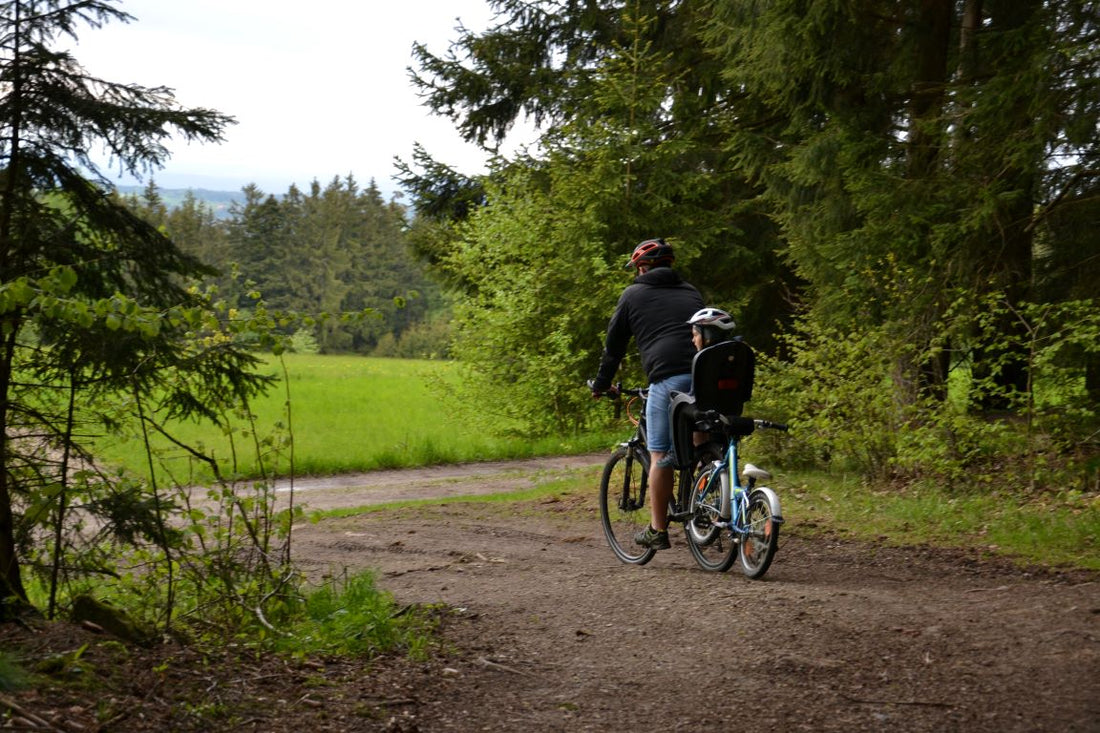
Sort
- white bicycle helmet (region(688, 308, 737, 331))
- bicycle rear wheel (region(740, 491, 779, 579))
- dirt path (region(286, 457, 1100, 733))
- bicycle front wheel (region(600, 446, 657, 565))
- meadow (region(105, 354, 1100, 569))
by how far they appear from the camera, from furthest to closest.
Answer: meadow (region(105, 354, 1100, 569)) < bicycle front wheel (region(600, 446, 657, 565)) < white bicycle helmet (region(688, 308, 737, 331)) < bicycle rear wheel (region(740, 491, 779, 579)) < dirt path (region(286, 457, 1100, 733))

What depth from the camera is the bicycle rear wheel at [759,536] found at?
261 inches

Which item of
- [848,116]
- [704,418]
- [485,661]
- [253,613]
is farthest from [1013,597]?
[848,116]

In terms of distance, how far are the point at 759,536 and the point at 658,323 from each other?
5.40 feet

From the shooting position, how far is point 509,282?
20109 millimetres

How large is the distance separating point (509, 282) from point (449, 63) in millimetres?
7268

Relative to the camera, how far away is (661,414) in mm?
7453

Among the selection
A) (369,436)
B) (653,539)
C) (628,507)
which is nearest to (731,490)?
(653,539)

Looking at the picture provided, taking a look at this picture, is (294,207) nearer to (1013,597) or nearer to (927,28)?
(927,28)

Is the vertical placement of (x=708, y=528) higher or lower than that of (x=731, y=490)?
lower

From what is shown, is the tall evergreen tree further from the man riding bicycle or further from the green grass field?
the man riding bicycle

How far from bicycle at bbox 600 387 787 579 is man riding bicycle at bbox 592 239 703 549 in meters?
0.16

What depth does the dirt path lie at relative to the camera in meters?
4.37

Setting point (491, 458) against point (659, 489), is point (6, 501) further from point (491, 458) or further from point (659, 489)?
point (491, 458)

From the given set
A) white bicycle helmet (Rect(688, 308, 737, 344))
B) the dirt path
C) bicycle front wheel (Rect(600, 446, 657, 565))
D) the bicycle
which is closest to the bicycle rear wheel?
the bicycle
